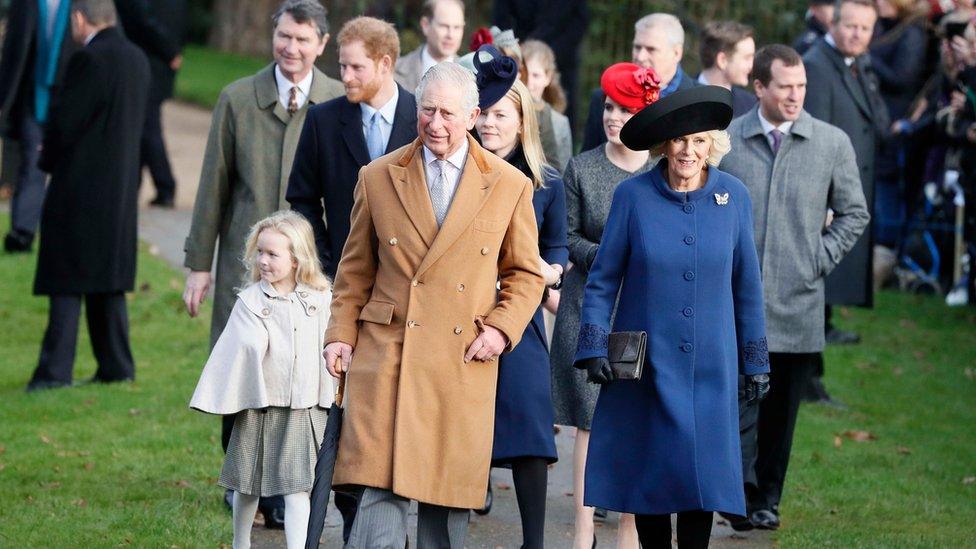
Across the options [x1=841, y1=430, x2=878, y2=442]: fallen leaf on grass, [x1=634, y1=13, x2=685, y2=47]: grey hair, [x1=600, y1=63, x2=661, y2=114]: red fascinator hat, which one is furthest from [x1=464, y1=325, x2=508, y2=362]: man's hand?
A: [x1=841, y1=430, x2=878, y2=442]: fallen leaf on grass

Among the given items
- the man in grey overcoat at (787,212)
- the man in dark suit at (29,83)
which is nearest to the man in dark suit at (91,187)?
the man in dark suit at (29,83)

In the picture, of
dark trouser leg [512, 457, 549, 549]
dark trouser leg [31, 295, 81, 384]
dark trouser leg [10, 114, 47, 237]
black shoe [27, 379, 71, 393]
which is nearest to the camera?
dark trouser leg [512, 457, 549, 549]

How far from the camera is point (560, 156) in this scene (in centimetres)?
882

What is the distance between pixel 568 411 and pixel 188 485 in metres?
2.15

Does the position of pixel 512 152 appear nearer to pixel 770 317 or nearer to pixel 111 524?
pixel 770 317

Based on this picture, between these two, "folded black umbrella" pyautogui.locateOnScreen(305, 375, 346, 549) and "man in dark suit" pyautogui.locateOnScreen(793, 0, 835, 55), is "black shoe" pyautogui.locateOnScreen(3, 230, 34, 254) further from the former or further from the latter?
"folded black umbrella" pyautogui.locateOnScreen(305, 375, 346, 549)

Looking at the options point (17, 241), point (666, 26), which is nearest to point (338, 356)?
point (666, 26)

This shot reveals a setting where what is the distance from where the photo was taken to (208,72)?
1313 inches

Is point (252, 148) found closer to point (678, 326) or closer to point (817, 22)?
point (678, 326)

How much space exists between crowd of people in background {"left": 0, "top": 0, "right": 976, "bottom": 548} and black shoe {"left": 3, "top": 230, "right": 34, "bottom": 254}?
4446mm

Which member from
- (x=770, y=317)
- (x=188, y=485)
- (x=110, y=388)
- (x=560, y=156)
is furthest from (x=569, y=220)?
(x=110, y=388)

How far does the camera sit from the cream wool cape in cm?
638

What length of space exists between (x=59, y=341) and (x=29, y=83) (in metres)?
4.11

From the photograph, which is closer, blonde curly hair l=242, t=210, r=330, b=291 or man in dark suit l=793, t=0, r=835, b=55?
blonde curly hair l=242, t=210, r=330, b=291
